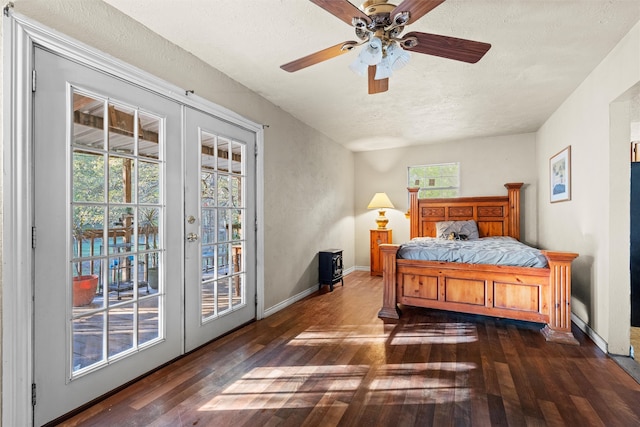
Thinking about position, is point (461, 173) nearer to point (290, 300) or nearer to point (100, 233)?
point (290, 300)

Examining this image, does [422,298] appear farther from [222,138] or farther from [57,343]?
[57,343]

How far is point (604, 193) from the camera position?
2.63 metres

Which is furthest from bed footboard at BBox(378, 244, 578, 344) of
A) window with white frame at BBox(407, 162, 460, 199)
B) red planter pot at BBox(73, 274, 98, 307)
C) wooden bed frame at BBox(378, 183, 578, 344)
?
red planter pot at BBox(73, 274, 98, 307)

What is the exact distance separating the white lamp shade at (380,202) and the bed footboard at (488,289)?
229 cm

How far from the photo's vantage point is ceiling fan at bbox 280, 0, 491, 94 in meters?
1.57

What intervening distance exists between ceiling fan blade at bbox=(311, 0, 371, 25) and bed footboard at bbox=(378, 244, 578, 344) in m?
2.50

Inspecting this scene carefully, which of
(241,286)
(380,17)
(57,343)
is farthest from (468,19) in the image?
(57,343)

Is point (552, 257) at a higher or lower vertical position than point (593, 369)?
higher

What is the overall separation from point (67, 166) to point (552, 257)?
12.7ft

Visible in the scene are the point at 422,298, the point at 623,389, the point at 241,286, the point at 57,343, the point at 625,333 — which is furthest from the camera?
the point at 422,298

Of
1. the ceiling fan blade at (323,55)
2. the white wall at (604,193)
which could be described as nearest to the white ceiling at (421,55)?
the white wall at (604,193)

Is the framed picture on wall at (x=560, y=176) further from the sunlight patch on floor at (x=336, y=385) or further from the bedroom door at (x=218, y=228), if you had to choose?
the bedroom door at (x=218, y=228)

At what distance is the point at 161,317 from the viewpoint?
238 centimetres

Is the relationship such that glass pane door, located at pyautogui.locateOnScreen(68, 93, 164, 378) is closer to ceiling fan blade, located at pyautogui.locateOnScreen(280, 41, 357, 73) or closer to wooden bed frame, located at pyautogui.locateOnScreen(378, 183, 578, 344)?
ceiling fan blade, located at pyautogui.locateOnScreen(280, 41, 357, 73)
